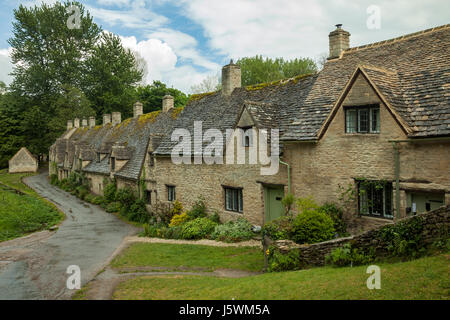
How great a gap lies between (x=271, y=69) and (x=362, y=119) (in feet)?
173

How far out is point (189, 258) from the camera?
14609mm

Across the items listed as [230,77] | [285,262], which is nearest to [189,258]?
[285,262]

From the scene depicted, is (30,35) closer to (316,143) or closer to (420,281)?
(316,143)

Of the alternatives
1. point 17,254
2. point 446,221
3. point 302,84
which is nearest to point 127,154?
point 17,254

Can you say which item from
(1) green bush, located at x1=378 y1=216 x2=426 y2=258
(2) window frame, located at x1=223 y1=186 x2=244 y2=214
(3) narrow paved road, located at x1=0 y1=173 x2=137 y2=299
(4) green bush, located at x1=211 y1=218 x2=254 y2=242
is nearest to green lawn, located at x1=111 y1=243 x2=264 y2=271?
(3) narrow paved road, located at x1=0 y1=173 x2=137 y2=299

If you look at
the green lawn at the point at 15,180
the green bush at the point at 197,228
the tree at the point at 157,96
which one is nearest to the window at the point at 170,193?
the green bush at the point at 197,228

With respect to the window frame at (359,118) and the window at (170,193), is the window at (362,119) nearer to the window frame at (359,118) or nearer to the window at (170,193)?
the window frame at (359,118)

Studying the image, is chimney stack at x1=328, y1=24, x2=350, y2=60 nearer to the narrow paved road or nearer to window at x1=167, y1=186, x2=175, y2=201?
window at x1=167, y1=186, x2=175, y2=201

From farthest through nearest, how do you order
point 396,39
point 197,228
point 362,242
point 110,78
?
point 110,78
point 197,228
point 396,39
point 362,242

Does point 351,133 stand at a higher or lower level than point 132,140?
lower

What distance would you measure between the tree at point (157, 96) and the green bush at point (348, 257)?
5228 centimetres

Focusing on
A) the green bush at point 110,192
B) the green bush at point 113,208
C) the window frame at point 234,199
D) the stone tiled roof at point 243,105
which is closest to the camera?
the stone tiled roof at point 243,105

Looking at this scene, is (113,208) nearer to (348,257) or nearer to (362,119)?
(362,119)

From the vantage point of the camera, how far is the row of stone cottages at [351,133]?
12.0 metres
